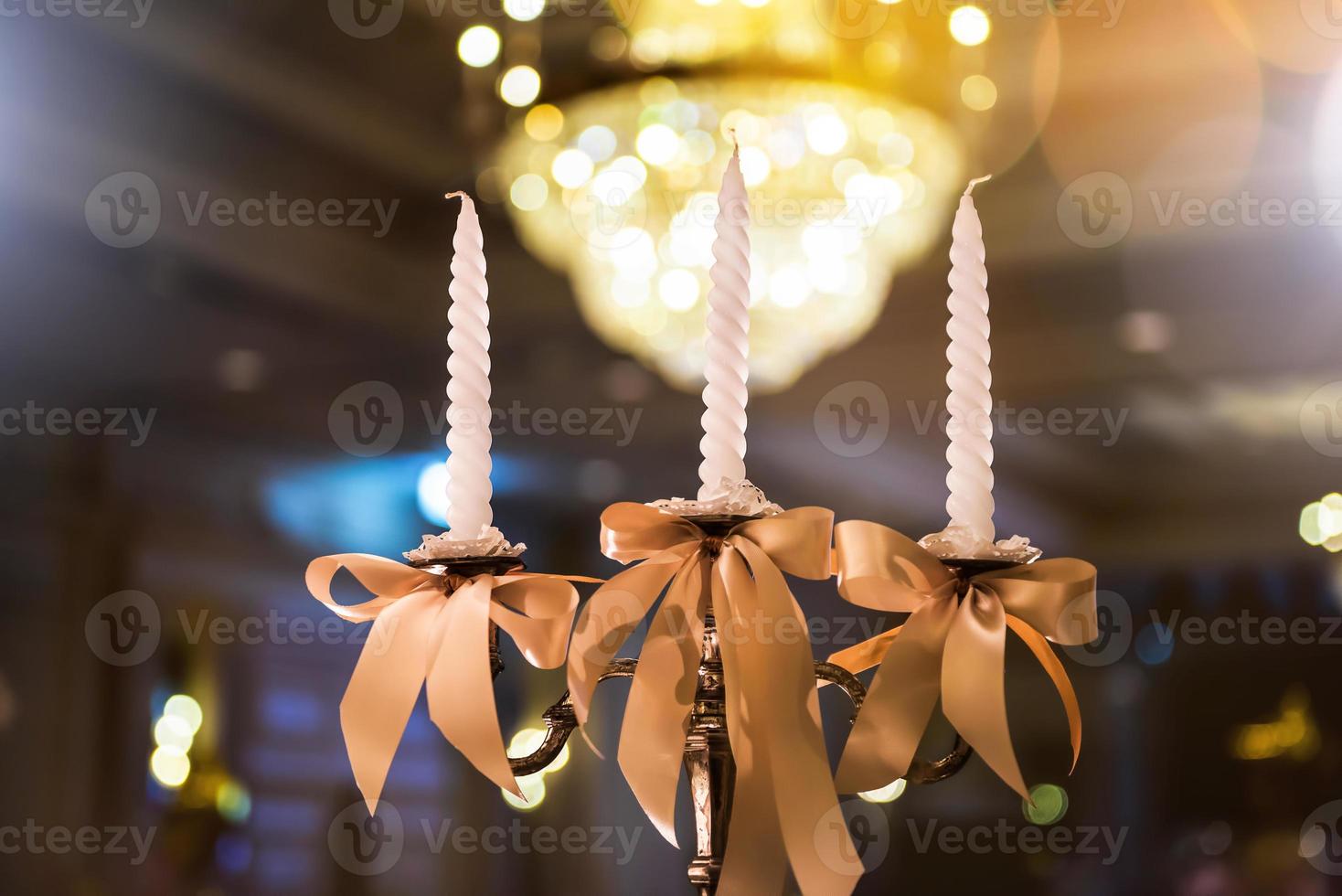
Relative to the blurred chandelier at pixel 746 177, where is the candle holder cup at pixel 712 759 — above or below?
below

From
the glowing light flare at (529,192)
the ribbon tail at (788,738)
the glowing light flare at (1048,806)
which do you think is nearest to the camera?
the ribbon tail at (788,738)

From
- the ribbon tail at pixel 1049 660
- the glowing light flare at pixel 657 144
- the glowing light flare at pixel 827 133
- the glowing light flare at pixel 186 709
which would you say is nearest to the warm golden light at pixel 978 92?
the glowing light flare at pixel 827 133

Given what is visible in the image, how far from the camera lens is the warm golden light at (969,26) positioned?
1097 mm

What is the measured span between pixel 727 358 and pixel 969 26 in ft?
2.26

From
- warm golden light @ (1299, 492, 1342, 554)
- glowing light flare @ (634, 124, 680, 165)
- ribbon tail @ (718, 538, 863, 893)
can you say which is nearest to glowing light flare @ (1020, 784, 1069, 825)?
warm golden light @ (1299, 492, 1342, 554)

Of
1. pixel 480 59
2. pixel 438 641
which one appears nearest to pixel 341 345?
pixel 480 59

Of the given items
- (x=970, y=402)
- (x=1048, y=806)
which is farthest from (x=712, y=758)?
(x=1048, y=806)

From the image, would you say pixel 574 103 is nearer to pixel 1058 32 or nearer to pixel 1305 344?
pixel 1058 32

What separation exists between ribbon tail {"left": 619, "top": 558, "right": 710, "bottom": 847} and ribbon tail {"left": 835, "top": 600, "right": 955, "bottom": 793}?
76 mm

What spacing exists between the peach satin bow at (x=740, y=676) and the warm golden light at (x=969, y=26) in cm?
72

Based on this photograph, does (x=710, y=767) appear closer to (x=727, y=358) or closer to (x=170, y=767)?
(x=727, y=358)

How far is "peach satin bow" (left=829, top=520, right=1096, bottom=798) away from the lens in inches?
20.2

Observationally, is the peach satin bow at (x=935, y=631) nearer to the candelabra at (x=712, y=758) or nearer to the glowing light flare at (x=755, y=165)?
the candelabra at (x=712, y=758)

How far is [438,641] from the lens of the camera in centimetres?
57
